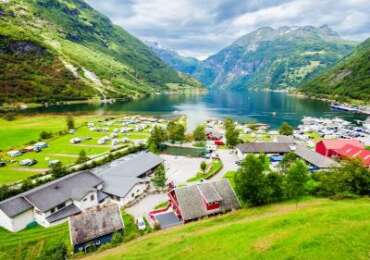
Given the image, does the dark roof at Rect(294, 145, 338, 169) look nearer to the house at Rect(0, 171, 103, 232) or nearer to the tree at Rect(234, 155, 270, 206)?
the tree at Rect(234, 155, 270, 206)

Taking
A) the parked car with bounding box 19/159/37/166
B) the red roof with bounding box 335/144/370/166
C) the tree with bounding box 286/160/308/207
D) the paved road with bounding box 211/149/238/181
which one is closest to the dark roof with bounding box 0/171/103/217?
the paved road with bounding box 211/149/238/181

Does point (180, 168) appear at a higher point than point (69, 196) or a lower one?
lower

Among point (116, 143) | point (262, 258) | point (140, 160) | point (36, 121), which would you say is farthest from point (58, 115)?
point (262, 258)

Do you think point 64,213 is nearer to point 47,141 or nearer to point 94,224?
point 94,224

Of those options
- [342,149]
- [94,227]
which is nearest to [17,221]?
[94,227]

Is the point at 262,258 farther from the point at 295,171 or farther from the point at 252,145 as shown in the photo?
the point at 252,145
